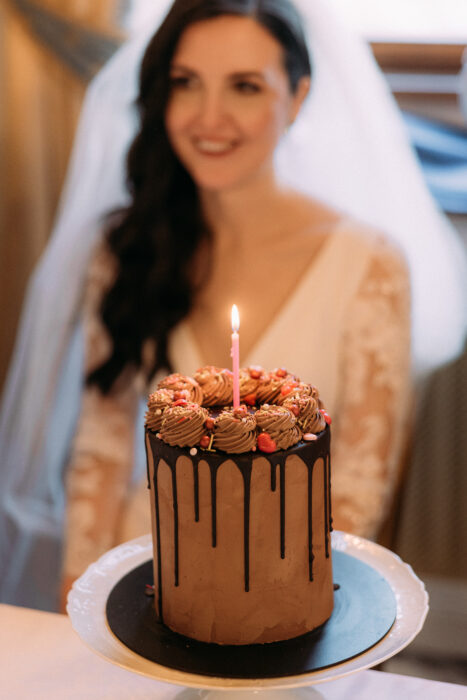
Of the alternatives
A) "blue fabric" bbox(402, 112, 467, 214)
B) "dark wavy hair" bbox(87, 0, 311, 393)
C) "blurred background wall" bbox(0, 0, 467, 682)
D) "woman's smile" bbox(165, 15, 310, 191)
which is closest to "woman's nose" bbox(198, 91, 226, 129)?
"woman's smile" bbox(165, 15, 310, 191)

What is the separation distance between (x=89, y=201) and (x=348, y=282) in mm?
702

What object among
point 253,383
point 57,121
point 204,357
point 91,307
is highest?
point 57,121

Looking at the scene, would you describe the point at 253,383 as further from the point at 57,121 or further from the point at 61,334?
the point at 57,121

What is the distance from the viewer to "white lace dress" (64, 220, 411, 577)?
1.55m

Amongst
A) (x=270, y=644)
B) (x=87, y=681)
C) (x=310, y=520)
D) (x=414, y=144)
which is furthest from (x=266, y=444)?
(x=414, y=144)

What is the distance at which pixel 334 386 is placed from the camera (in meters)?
1.68

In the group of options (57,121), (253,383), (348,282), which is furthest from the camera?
(57,121)

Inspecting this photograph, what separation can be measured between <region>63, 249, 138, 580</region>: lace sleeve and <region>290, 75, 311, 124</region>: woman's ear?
1.97ft

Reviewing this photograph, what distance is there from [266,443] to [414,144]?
5.11 feet

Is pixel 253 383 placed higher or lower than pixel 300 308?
lower

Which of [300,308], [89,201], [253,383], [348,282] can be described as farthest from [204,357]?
[253,383]

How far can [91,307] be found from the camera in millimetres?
1801

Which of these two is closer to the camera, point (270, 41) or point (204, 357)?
point (270, 41)

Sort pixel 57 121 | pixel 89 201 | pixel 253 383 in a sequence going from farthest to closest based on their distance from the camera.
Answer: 1. pixel 57 121
2. pixel 89 201
3. pixel 253 383
